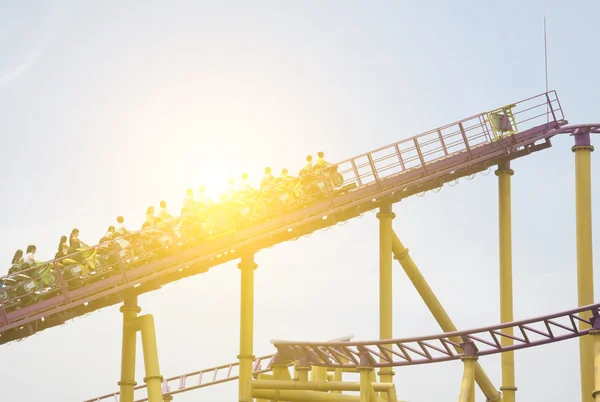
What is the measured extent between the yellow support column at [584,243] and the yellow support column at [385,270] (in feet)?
13.4

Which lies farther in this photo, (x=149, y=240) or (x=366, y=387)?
(x=149, y=240)

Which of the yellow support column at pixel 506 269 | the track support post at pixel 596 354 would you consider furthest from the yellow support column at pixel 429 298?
the track support post at pixel 596 354

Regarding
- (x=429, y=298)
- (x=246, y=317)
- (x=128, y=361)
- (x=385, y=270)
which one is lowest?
(x=128, y=361)

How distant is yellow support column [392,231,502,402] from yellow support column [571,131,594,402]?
4.05 m

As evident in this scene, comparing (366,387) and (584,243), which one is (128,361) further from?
(584,243)

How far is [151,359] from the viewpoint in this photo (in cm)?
2114

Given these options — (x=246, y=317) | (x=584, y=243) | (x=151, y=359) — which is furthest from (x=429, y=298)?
(x=151, y=359)

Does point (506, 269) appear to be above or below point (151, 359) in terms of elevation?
above

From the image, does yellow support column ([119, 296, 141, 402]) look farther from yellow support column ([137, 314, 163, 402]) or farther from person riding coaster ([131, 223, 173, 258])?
person riding coaster ([131, 223, 173, 258])

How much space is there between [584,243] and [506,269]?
2.43 metres

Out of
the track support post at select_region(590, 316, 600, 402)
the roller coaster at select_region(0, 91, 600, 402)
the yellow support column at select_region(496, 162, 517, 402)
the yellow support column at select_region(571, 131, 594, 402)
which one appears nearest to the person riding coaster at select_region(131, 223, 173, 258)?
the roller coaster at select_region(0, 91, 600, 402)

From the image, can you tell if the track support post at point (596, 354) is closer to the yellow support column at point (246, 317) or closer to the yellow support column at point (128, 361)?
the yellow support column at point (246, 317)

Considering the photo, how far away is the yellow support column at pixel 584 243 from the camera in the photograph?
20078mm

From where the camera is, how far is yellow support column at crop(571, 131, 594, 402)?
65.9 feet
